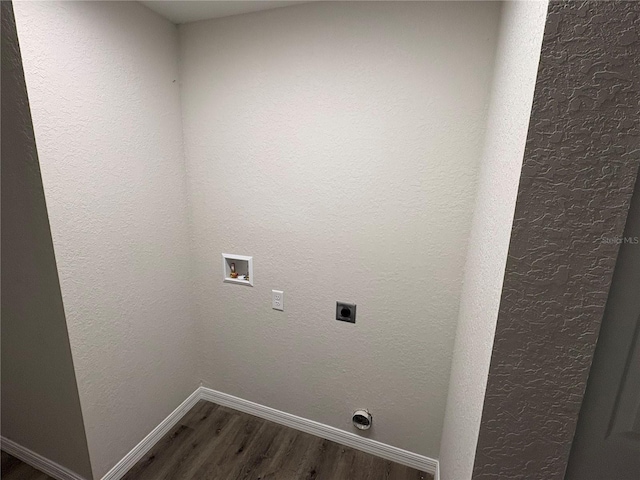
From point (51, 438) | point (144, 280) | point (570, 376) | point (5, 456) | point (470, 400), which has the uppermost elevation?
point (570, 376)

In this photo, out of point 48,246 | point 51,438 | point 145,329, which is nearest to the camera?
point 48,246

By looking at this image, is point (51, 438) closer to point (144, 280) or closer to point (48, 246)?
point (144, 280)

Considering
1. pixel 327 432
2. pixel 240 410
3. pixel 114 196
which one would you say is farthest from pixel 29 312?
pixel 327 432

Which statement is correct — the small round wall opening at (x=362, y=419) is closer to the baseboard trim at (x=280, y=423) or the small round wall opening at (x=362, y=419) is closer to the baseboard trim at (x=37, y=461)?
the baseboard trim at (x=280, y=423)

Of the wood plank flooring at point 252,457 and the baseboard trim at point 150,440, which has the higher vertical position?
the baseboard trim at point 150,440

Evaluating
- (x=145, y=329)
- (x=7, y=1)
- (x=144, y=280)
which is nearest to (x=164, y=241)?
(x=144, y=280)

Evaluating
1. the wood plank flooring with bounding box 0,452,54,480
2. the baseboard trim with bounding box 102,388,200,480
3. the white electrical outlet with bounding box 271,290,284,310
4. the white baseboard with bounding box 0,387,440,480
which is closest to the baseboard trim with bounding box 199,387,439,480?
the white baseboard with bounding box 0,387,440,480

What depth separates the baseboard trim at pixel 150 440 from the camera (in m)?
1.49

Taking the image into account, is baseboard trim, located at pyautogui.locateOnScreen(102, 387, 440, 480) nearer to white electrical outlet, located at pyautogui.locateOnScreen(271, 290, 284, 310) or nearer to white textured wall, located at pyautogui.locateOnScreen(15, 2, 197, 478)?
white textured wall, located at pyautogui.locateOnScreen(15, 2, 197, 478)

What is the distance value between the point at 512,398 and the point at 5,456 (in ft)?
7.82

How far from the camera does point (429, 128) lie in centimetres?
125

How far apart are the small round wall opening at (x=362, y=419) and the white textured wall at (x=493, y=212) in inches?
18.3

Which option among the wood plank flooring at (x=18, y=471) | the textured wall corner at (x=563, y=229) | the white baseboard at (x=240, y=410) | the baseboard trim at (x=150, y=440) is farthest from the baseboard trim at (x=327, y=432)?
the textured wall corner at (x=563, y=229)

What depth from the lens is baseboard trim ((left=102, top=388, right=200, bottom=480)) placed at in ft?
4.90
